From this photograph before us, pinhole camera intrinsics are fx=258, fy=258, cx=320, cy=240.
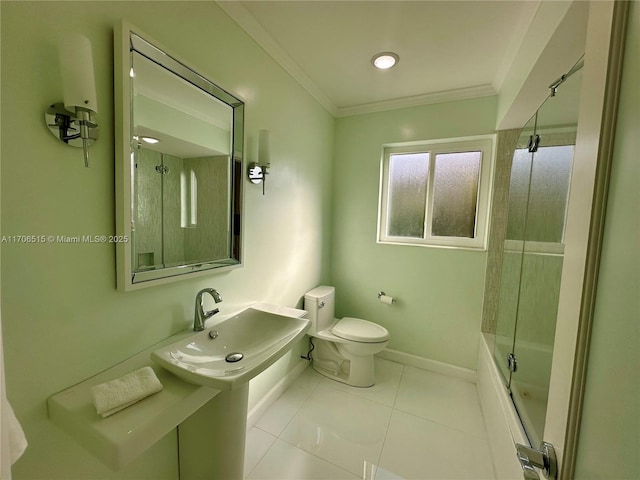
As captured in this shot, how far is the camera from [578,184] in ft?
1.71

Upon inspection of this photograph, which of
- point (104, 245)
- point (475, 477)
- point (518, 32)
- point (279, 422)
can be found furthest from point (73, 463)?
point (518, 32)

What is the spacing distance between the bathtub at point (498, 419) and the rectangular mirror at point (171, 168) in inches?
62.7

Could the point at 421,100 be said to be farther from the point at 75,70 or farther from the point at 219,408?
the point at 219,408

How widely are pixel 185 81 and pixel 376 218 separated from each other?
5.88 feet

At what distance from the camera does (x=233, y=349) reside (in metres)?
1.25

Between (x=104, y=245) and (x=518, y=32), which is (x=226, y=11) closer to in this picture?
(x=104, y=245)

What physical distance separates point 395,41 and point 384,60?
6.5 inches

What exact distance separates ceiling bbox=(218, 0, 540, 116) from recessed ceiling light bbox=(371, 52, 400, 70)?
32 mm

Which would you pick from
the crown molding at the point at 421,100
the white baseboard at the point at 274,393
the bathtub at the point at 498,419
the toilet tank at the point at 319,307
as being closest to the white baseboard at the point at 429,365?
the bathtub at the point at 498,419

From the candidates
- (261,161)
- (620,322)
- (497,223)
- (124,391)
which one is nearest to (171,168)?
(261,161)

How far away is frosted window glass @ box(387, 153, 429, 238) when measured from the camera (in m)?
2.40

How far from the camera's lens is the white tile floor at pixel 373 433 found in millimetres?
1411

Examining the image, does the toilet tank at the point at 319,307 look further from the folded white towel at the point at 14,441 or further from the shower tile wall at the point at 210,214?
the folded white towel at the point at 14,441

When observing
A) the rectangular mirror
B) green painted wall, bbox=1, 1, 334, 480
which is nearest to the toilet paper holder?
the rectangular mirror
